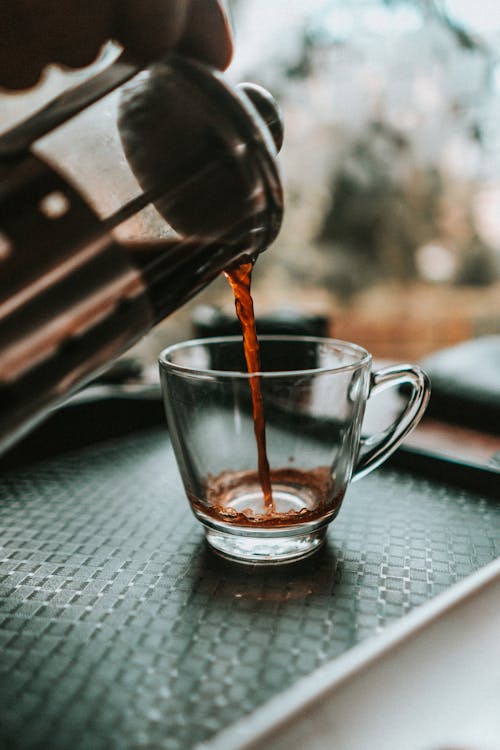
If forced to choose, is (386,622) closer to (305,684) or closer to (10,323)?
(305,684)

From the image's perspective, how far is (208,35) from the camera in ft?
1.14

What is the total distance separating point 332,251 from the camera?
2262 mm

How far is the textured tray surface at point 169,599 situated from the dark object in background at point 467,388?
0.98 ft

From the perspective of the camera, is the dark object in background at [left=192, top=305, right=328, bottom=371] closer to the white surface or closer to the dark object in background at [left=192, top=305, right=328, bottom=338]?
the dark object in background at [left=192, top=305, right=328, bottom=338]

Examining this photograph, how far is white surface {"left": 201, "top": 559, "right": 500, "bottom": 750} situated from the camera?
0.26 meters

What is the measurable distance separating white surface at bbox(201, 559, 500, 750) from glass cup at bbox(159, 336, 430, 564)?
0.10 meters

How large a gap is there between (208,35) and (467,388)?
0.57 meters

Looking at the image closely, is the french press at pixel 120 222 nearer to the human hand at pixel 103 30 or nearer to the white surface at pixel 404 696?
the human hand at pixel 103 30

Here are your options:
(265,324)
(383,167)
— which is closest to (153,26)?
(265,324)

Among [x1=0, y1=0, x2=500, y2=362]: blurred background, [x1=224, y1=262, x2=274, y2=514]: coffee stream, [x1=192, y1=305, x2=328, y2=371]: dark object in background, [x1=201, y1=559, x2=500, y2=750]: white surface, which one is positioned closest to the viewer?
[x1=201, y1=559, x2=500, y2=750]: white surface

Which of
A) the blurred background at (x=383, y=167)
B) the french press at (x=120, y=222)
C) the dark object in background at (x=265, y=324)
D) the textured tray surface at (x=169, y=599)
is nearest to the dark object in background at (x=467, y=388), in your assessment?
the dark object in background at (x=265, y=324)

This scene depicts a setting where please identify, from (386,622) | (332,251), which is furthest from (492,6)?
(386,622)

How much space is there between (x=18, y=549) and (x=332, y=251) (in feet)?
6.47

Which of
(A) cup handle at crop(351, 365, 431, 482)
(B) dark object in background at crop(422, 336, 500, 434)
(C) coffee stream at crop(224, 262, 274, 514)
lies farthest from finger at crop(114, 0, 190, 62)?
(B) dark object in background at crop(422, 336, 500, 434)
